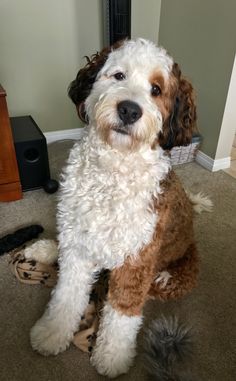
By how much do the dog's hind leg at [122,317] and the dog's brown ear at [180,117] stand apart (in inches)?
14.1

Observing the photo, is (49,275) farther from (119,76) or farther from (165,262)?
(119,76)

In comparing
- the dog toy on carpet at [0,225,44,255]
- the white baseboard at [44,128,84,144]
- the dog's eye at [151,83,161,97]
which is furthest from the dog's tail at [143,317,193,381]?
the white baseboard at [44,128,84,144]

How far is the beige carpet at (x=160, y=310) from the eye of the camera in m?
1.09

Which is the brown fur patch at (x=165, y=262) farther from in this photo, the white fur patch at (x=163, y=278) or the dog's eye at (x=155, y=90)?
the dog's eye at (x=155, y=90)

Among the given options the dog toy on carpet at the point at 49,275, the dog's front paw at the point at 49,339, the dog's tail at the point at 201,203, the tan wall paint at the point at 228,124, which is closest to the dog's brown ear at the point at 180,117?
the dog toy on carpet at the point at 49,275

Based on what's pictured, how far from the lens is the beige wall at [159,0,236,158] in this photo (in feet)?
6.42

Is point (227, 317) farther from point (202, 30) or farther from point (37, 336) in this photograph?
point (202, 30)

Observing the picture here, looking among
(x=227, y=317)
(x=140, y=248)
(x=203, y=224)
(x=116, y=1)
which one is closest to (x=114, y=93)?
(x=140, y=248)

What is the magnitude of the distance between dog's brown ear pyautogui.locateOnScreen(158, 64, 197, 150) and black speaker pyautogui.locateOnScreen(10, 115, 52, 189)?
1.02 metres

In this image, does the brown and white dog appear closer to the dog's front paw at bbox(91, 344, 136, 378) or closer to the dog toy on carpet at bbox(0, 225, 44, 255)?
the dog's front paw at bbox(91, 344, 136, 378)

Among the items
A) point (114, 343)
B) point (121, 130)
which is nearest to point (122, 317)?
point (114, 343)

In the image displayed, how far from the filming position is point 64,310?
1.17m

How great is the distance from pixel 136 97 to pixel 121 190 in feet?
0.90

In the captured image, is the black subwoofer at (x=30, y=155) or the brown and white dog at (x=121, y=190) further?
the black subwoofer at (x=30, y=155)
